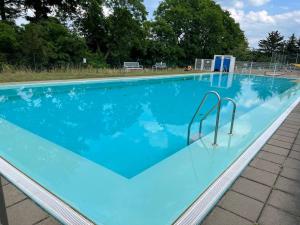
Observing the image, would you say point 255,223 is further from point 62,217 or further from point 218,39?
point 218,39

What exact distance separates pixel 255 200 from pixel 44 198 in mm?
1753

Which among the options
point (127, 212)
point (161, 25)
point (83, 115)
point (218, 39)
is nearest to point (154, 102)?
point (83, 115)

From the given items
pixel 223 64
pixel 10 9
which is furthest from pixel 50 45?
pixel 223 64

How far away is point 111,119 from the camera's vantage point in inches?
Result: 219

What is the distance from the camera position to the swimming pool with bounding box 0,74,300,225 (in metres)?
1.99

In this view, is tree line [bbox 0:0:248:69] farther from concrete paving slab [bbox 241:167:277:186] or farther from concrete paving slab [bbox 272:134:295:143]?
concrete paving slab [bbox 241:167:277:186]

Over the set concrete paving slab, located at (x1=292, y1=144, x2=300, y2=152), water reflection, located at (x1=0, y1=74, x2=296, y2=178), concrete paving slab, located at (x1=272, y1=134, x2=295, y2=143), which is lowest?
water reflection, located at (x1=0, y1=74, x2=296, y2=178)

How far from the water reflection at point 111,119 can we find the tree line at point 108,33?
659cm

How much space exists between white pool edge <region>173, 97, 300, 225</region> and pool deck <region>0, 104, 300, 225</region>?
0.04m

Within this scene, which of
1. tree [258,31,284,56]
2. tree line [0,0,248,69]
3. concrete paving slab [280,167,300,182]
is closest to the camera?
concrete paving slab [280,167,300,182]

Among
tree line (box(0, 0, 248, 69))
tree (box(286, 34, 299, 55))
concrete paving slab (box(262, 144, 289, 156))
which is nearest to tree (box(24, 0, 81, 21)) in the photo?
tree line (box(0, 0, 248, 69))

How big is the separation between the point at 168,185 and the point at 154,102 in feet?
18.1

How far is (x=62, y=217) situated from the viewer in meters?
1.69

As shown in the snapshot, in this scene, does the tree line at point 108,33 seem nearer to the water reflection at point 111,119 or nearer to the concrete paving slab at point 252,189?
the water reflection at point 111,119
